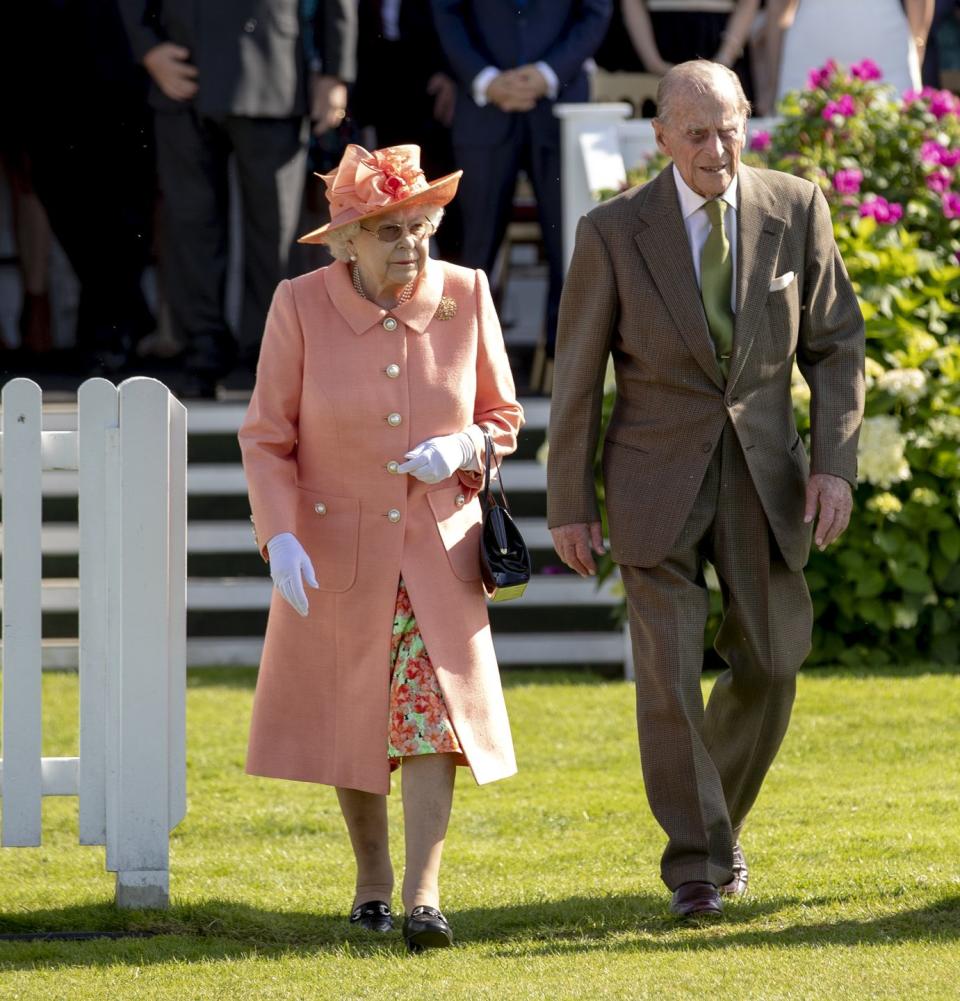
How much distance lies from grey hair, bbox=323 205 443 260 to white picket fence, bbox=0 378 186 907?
0.52 m

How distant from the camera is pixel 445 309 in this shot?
4934mm

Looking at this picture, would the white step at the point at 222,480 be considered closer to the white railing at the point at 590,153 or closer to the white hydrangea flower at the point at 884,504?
the white railing at the point at 590,153

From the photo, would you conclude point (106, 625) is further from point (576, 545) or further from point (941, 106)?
point (941, 106)

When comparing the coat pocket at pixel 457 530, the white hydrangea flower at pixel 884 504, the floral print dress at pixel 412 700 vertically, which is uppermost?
the coat pocket at pixel 457 530

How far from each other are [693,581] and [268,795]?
210cm

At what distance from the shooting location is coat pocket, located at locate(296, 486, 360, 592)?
4824 millimetres

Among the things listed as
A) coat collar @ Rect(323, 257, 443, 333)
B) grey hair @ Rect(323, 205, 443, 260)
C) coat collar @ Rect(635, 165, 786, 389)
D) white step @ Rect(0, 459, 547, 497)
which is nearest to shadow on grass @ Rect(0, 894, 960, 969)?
coat collar @ Rect(635, 165, 786, 389)

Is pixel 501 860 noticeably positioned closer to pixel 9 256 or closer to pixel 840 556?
pixel 840 556

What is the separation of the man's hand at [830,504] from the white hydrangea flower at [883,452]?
2830 millimetres

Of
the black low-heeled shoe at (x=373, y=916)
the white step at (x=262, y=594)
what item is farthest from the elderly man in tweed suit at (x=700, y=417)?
the white step at (x=262, y=594)

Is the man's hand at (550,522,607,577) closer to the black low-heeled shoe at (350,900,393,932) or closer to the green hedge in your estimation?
the black low-heeled shoe at (350,900,393,932)

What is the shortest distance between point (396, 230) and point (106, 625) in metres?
1.14

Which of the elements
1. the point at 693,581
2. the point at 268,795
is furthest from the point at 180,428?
the point at 268,795

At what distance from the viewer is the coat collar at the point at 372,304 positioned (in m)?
4.86
